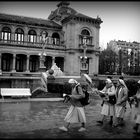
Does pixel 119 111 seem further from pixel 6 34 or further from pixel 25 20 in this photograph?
pixel 25 20

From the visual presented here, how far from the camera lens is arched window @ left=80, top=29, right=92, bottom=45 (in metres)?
47.0

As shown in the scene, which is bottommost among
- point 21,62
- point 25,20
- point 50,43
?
point 21,62

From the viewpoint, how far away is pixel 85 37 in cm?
4712

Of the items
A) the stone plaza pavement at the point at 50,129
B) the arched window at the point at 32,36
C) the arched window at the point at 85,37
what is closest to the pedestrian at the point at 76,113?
the stone plaza pavement at the point at 50,129

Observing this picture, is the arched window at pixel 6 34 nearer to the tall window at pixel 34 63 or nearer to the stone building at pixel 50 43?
the stone building at pixel 50 43

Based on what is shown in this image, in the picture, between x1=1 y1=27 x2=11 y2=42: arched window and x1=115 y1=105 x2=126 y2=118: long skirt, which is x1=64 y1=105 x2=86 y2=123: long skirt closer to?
x1=115 y1=105 x2=126 y2=118: long skirt

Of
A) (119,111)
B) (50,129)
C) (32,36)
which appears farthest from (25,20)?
(50,129)

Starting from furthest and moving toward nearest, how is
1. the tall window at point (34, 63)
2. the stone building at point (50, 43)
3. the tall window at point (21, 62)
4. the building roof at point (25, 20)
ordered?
1. the tall window at point (34, 63)
2. the tall window at point (21, 62)
3. the building roof at point (25, 20)
4. the stone building at point (50, 43)

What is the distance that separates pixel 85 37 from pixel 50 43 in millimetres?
7209

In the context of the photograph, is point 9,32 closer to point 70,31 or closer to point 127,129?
point 70,31

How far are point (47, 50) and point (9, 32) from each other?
792cm

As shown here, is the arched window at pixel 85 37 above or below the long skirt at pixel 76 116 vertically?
above

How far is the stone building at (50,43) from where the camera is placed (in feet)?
143

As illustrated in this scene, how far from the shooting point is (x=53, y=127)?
8.96m
